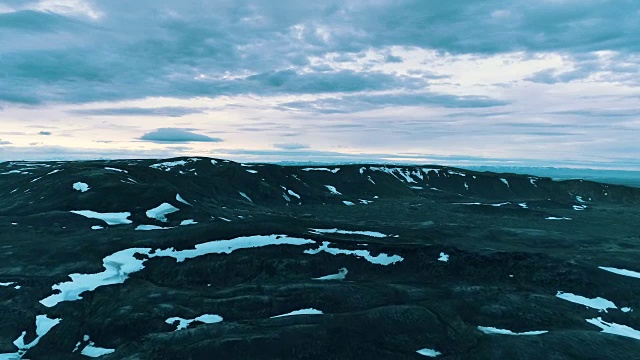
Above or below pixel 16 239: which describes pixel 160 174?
above

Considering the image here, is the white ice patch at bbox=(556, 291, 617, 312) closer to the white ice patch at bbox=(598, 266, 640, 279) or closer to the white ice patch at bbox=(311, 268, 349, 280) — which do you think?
the white ice patch at bbox=(598, 266, 640, 279)

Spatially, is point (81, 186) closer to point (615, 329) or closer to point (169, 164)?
point (169, 164)

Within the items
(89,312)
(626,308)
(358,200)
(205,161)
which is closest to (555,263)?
(626,308)

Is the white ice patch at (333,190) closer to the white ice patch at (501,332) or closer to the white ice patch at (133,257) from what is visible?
the white ice patch at (133,257)

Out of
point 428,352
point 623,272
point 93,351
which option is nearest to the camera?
point 428,352

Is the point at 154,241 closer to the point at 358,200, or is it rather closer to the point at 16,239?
the point at 16,239

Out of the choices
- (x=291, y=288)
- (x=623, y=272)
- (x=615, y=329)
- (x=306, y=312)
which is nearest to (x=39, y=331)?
(x=291, y=288)

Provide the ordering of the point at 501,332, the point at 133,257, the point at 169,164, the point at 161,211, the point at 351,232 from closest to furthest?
1. the point at 501,332
2. the point at 133,257
3. the point at 351,232
4. the point at 161,211
5. the point at 169,164

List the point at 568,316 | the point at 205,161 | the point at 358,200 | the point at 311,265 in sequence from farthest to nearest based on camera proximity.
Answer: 1. the point at 205,161
2. the point at 358,200
3. the point at 311,265
4. the point at 568,316

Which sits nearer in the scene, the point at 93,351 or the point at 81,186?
the point at 93,351
